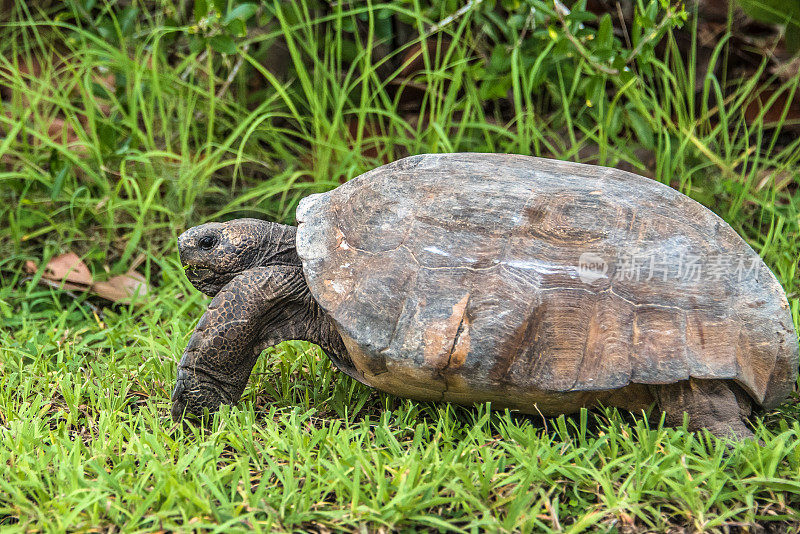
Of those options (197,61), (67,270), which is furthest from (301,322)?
(197,61)

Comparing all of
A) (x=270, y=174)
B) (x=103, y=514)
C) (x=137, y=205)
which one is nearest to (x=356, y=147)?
(x=270, y=174)

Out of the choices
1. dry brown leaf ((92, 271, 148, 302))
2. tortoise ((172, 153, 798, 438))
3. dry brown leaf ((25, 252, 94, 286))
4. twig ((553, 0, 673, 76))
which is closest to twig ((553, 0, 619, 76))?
twig ((553, 0, 673, 76))

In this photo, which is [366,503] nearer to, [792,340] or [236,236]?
[236,236]

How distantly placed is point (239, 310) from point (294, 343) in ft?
2.92

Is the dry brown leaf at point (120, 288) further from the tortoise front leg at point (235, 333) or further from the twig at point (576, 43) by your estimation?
the twig at point (576, 43)

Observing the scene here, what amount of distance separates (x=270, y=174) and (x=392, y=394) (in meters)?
2.74

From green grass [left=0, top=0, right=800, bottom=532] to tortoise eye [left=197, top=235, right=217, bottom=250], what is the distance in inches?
24.2

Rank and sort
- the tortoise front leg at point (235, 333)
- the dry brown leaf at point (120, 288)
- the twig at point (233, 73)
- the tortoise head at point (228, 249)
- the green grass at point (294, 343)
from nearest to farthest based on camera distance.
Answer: the green grass at point (294, 343)
the tortoise front leg at point (235, 333)
the tortoise head at point (228, 249)
the dry brown leaf at point (120, 288)
the twig at point (233, 73)

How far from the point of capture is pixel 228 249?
3.07 m

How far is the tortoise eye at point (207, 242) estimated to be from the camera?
10.1 ft

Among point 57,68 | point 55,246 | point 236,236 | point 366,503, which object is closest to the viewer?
point 366,503

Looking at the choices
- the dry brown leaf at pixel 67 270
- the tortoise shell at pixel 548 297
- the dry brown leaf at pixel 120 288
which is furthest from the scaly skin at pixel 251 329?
the dry brown leaf at pixel 67 270

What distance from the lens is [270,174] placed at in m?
5.18

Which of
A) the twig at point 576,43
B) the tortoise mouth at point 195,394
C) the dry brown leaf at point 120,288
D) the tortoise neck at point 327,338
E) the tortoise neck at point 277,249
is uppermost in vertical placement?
the twig at point 576,43
